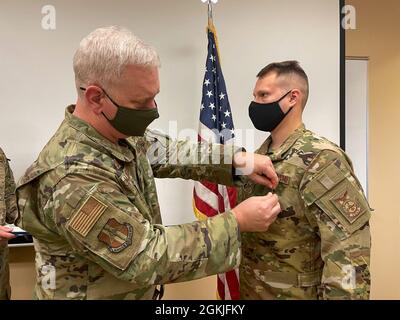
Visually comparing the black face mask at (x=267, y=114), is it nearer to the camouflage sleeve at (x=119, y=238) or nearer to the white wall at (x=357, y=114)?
the camouflage sleeve at (x=119, y=238)

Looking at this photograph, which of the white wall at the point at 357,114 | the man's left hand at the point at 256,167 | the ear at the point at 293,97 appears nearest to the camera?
the man's left hand at the point at 256,167

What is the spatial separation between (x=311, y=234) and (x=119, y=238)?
0.83 meters

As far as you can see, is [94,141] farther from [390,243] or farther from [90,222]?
[390,243]

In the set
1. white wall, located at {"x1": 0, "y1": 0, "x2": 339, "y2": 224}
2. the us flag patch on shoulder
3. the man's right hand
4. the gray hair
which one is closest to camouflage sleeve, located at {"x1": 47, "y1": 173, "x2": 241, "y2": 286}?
the us flag patch on shoulder

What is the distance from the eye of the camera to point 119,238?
2.87 ft

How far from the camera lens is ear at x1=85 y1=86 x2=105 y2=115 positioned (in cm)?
95

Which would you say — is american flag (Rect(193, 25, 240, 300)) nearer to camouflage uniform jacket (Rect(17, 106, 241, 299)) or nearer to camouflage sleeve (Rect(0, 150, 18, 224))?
camouflage sleeve (Rect(0, 150, 18, 224))

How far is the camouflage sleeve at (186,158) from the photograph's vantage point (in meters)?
1.33

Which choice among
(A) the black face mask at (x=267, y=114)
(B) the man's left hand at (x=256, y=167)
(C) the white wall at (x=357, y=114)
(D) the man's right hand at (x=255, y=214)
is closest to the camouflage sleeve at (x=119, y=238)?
(D) the man's right hand at (x=255, y=214)

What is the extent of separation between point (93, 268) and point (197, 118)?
1735 millimetres

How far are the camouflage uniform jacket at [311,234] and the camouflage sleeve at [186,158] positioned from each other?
218 millimetres

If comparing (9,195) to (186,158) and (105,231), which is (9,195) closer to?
(186,158)

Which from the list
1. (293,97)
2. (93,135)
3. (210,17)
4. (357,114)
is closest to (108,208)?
(93,135)

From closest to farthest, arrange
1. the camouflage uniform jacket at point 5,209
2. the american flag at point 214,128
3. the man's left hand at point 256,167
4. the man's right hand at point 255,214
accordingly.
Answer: the man's right hand at point 255,214 → the man's left hand at point 256,167 → the camouflage uniform jacket at point 5,209 → the american flag at point 214,128
